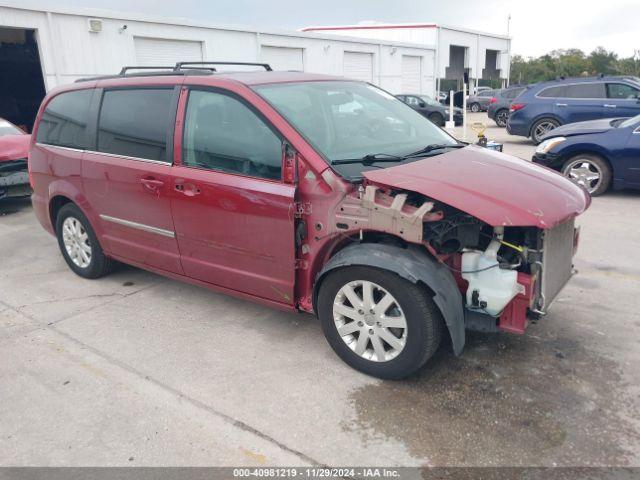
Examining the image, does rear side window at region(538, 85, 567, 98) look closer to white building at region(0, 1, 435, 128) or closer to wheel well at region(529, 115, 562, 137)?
wheel well at region(529, 115, 562, 137)

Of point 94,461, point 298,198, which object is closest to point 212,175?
point 298,198

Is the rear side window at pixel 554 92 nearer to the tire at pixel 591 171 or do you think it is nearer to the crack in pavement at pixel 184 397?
the tire at pixel 591 171

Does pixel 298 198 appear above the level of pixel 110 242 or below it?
above

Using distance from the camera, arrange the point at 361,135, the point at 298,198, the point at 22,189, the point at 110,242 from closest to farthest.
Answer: the point at 298,198 < the point at 361,135 < the point at 110,242 < the point at 22,189

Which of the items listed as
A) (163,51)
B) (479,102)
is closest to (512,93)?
(479,102)

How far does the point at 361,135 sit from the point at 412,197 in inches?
34.6

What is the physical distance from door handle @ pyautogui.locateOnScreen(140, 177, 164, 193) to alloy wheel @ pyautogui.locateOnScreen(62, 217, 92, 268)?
124 cm

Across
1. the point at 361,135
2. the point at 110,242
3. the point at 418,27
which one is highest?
the point at 418,27

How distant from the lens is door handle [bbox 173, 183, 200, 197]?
3.72 m

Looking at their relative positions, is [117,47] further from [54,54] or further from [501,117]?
[501,117]

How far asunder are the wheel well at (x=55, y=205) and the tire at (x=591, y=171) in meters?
6.50

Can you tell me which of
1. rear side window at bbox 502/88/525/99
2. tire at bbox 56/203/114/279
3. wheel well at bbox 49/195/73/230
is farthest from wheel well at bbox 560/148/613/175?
rear side window at bbox 502/88/525/99

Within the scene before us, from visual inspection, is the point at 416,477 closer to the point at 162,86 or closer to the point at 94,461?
the point at 94,461

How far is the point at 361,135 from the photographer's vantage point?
3.76m
